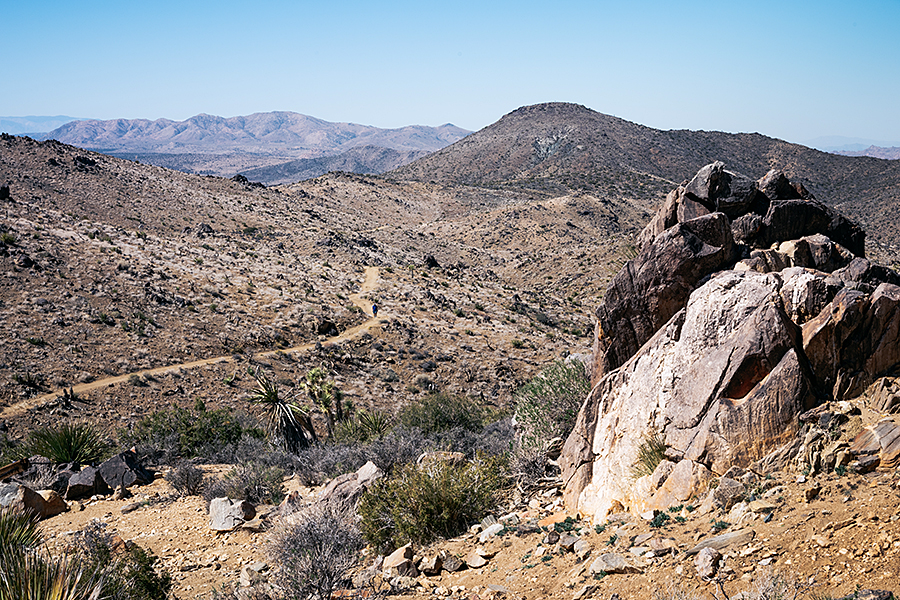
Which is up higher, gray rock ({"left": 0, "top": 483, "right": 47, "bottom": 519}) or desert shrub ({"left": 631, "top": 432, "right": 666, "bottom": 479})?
desert shrub ({"left": 631, "top": 432, "right": 666, "bottom": 479})

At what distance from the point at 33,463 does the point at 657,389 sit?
56.2 feet

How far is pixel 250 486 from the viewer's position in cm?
1382

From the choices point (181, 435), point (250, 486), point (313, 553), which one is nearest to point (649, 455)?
point (313, 553)

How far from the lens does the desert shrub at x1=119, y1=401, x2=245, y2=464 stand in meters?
19.4

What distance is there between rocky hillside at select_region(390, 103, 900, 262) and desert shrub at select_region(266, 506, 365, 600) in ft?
325

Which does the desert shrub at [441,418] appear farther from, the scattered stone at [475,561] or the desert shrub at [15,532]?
the desert shrub at [15,532]

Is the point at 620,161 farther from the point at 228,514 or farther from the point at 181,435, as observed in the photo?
the point at 228,514

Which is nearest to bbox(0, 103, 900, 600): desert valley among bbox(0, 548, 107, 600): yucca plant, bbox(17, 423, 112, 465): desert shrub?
bbox(17, 423, 112, 465): desert shrub

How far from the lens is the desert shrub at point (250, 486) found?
44.1 feet

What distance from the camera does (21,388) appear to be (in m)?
25.0

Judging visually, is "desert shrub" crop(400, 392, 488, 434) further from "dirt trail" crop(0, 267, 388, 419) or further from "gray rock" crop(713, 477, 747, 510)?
"dirt trail" crop(0, 267, 388, 419)

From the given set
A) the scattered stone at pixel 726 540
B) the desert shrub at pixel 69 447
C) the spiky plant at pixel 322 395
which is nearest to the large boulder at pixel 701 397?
the scattered stone at pixel 726 540

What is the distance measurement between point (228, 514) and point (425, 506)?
16.1 feet

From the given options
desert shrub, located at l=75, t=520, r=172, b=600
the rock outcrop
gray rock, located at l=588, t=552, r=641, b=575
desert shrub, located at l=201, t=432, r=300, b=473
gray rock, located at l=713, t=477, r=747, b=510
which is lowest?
desert shrub, located at l=201, t=432, r=300, b=473
